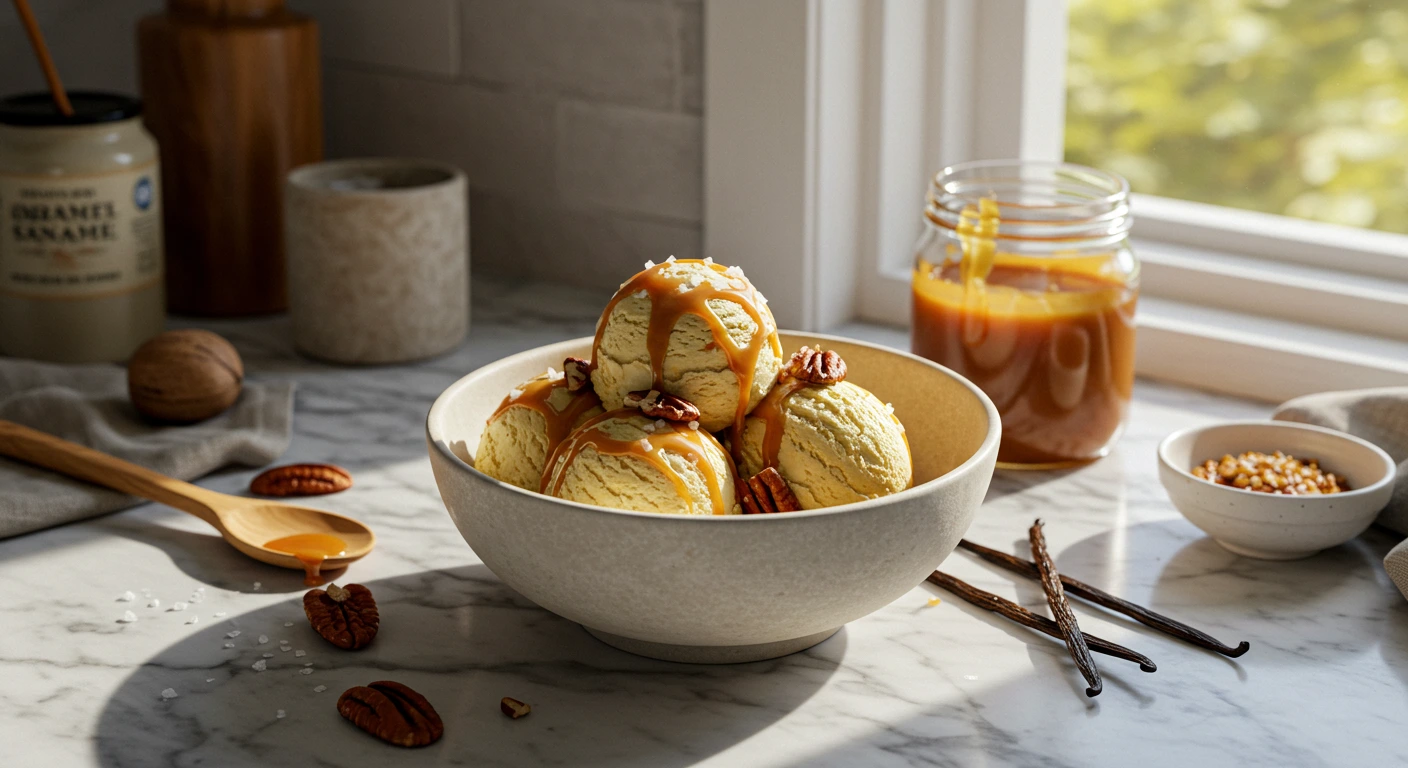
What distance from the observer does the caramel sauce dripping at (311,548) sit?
924mm

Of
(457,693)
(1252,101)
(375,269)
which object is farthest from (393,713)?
(1252,101)

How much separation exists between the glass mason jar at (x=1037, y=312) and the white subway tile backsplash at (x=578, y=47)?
0.44 meters

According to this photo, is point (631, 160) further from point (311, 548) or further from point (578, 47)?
point (311, 548)

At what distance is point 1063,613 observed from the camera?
2.78 ft

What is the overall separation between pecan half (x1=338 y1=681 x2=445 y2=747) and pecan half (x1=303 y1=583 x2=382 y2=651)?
0.06 meters

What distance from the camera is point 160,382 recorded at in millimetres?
1169

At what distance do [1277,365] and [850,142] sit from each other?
0.46 meters

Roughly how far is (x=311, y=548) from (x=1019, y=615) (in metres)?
0.48

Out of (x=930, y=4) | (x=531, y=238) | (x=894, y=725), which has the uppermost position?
(x=930, y=4)

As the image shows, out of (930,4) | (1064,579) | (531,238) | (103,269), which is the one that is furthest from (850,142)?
(103,269)

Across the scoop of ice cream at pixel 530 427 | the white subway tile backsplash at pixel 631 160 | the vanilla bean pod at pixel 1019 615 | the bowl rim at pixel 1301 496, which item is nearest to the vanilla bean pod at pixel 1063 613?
the vanilla bean pod at pixel 1019 615

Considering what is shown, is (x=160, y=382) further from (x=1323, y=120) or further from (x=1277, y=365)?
(x=1323, y=120)

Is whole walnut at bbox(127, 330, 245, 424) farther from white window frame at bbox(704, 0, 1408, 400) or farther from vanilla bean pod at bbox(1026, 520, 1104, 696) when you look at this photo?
vanilla bean pod at bbox(1026, 520, 1104, 696)

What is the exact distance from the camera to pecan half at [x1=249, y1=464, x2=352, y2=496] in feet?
3.49
